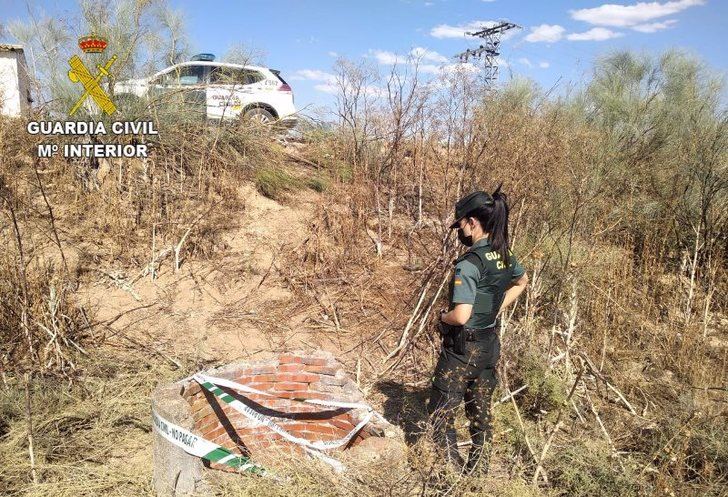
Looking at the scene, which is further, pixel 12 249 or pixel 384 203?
pixel 384 203

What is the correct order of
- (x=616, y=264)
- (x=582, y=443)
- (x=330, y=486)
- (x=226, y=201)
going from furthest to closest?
(x=226, y=201), (x=616, y=264), (x=582, y=443), (x=330, y=486)

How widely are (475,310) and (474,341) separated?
6.2 inches

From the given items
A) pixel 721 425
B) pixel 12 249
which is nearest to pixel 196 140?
pixel 12 249

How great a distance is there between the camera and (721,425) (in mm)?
3070

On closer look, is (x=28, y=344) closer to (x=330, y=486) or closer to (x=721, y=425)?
(x=330, y=486)

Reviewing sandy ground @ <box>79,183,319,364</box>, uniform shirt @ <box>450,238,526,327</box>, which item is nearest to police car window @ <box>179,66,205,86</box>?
sandy ground @ <box>79,183,319,364</box>

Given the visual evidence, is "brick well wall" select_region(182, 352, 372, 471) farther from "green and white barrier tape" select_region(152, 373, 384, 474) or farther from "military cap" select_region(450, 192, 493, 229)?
"military cap" select_region(450, 192, 493, 229)

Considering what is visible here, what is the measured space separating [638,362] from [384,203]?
367 cm

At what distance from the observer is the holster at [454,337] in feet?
8.18

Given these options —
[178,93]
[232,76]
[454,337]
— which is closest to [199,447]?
[454,337]

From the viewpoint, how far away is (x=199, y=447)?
235cm

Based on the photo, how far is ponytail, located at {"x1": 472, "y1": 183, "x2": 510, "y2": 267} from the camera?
244 centimetres

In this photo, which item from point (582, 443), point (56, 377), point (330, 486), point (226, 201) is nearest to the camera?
point (330, 486)

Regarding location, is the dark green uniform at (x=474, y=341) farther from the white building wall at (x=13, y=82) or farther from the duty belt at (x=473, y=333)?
the white building wall at (x=13, y=82)
